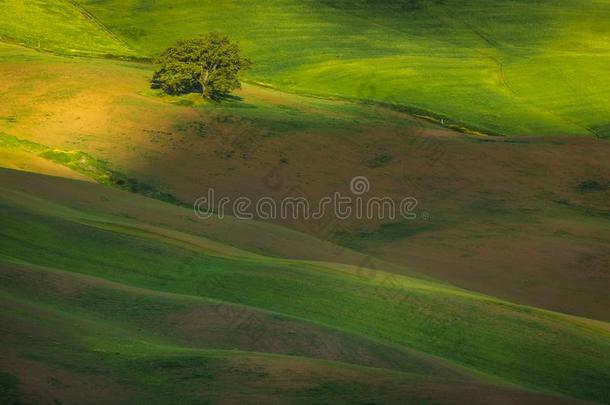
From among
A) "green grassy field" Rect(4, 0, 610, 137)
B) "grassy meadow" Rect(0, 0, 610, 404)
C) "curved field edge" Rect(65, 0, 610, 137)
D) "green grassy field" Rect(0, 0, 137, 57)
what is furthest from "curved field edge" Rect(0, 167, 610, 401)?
"green grassy field" Rect(0, 0, 137, 57)

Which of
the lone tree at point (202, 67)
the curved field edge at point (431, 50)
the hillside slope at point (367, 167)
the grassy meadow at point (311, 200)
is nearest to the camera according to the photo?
the grassy meadow at point (311, 200)

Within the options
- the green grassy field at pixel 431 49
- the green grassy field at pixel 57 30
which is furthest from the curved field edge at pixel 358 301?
the green grassy field at pixel 57 30

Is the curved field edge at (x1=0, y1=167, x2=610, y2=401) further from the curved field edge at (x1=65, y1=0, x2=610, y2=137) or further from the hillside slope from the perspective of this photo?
the curved field edge at (x1=65, y1=0, x2=610, y2=137)

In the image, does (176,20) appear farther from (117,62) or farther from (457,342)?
(457,342)

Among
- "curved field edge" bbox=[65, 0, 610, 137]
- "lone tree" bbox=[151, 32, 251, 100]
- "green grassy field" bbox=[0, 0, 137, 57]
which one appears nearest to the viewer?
"lone tree" bbox=[151, 32, 251, 100]

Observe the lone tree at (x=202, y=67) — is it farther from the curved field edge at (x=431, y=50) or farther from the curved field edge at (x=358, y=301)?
the curved field edge at (x=358, y=301)

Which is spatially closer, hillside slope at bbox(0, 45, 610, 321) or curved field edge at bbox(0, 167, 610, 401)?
curved field edge at bbox(0, 167, 610, 401)

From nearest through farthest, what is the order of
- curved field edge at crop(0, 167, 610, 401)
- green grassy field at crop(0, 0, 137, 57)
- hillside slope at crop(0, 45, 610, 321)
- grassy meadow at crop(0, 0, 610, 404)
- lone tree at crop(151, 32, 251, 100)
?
grassy meadow at crop(0, 0, 610, 404) → curved field edge at crop(0, 167, 610, 401) → hillside slope at crop(0, 45, 610, 321) → lone tree at crop(151, 32, 251, 100) → green grassy field at crop(0, 0, 137, 57)
